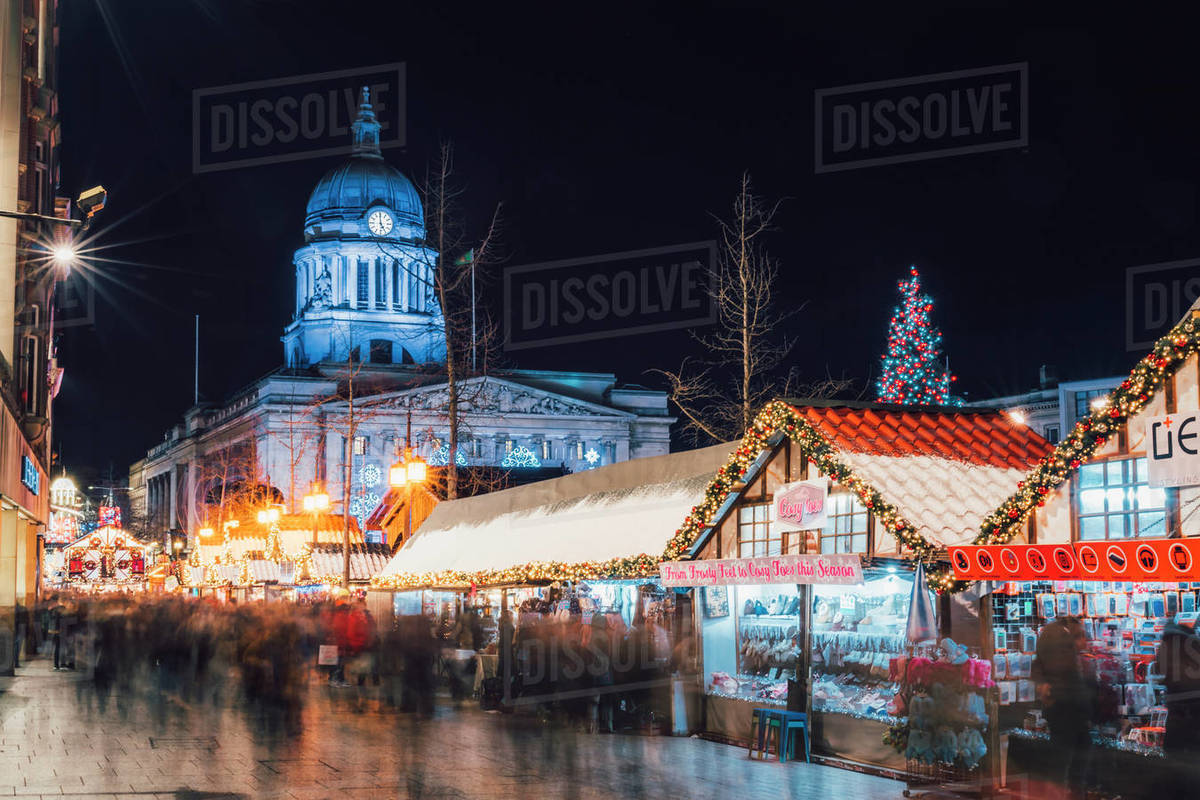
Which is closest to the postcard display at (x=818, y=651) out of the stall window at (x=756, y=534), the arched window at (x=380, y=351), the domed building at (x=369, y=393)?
the stall window at (x=756, y=534)

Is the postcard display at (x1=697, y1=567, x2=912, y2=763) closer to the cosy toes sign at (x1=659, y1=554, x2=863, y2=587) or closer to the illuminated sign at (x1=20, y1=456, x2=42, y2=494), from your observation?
the cosy toes sign at (x1=659, y1=554, x2=863, y2=587)

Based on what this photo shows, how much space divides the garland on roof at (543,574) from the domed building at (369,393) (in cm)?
6844

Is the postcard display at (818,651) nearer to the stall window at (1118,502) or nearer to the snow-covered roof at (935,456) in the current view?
the snow-covered roof at (935,456)

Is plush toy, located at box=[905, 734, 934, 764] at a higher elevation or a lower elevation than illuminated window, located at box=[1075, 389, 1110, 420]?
lower

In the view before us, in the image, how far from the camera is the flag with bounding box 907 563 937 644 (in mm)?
13820

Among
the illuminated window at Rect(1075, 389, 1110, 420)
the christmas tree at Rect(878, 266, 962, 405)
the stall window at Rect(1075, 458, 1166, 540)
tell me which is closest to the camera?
the stall window at Rect(1075, 458, 1166, 540)

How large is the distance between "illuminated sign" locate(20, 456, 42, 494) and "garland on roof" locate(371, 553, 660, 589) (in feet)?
31.0

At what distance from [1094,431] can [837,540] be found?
3.81 meters

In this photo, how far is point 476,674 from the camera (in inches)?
954

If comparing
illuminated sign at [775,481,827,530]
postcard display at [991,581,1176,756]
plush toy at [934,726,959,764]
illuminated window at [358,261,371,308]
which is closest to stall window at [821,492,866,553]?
illuminated sign at [775,481,827,530]

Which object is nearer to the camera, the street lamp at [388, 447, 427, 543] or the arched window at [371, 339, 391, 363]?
the street lamp at [388, 447, 427, 543]

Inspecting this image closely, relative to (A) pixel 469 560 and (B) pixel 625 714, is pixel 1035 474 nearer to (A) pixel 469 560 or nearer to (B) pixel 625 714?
(B) pixel 625 714

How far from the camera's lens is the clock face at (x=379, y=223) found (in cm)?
12059

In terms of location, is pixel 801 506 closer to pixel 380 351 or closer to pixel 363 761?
pixel 363 761
